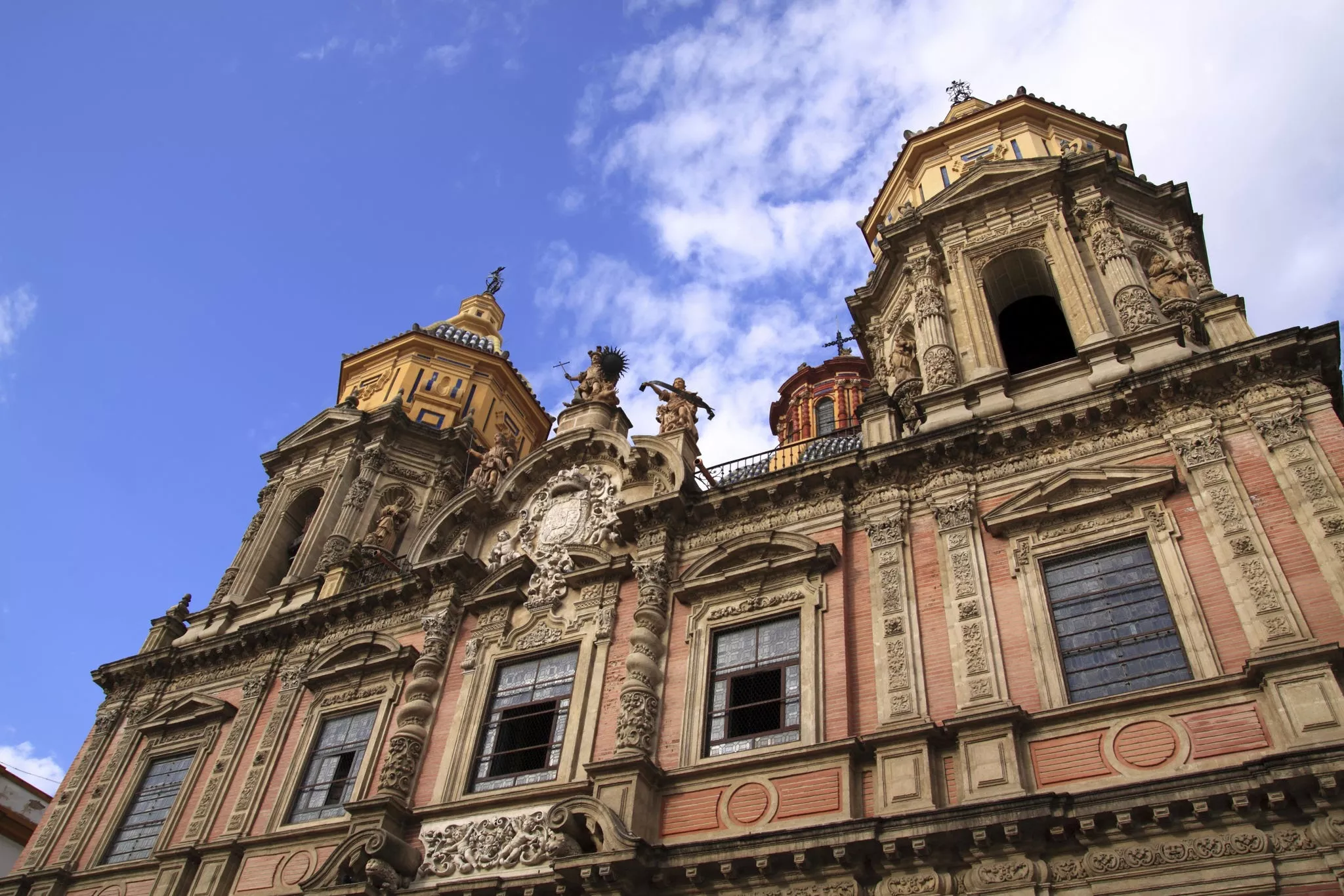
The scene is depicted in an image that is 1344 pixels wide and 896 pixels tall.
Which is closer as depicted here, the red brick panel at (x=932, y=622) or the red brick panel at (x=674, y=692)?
the red brick panel at (x=932, y=622)

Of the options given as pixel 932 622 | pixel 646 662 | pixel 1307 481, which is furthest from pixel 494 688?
pixel 1307 481

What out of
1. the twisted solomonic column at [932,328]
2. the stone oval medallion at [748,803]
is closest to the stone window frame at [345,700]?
the stone oval medallion at [748,803]

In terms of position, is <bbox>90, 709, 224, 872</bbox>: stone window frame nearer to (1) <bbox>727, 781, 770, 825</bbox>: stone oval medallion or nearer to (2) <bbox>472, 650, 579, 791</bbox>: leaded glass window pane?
(2) <bbox>472, 650, 579, 791</bbox>: leaded glass window pane

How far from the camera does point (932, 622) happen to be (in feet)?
44.8

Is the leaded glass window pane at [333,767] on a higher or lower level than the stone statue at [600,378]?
lower

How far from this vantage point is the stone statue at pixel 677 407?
19031 millimetres

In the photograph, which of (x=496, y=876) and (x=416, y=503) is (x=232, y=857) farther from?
(x=416, y=503)

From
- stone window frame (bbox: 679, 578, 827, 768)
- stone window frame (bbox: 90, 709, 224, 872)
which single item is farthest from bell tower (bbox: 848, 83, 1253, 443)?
stone window frame (bbox: 90, 709, 224, 872)

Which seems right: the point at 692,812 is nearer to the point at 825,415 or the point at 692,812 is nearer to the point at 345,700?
the point at 345,700

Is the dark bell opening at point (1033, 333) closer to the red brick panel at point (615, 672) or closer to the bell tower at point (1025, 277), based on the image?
the bell tower at point (1025, 277)

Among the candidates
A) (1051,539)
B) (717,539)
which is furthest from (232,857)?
(1051,539)

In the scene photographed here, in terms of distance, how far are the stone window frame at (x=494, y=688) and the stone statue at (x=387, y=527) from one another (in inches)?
242

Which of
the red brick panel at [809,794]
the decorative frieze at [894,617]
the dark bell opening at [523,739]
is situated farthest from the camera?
the dark bell opening at [523,739]

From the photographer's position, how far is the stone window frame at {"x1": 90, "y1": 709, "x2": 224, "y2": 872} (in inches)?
730
